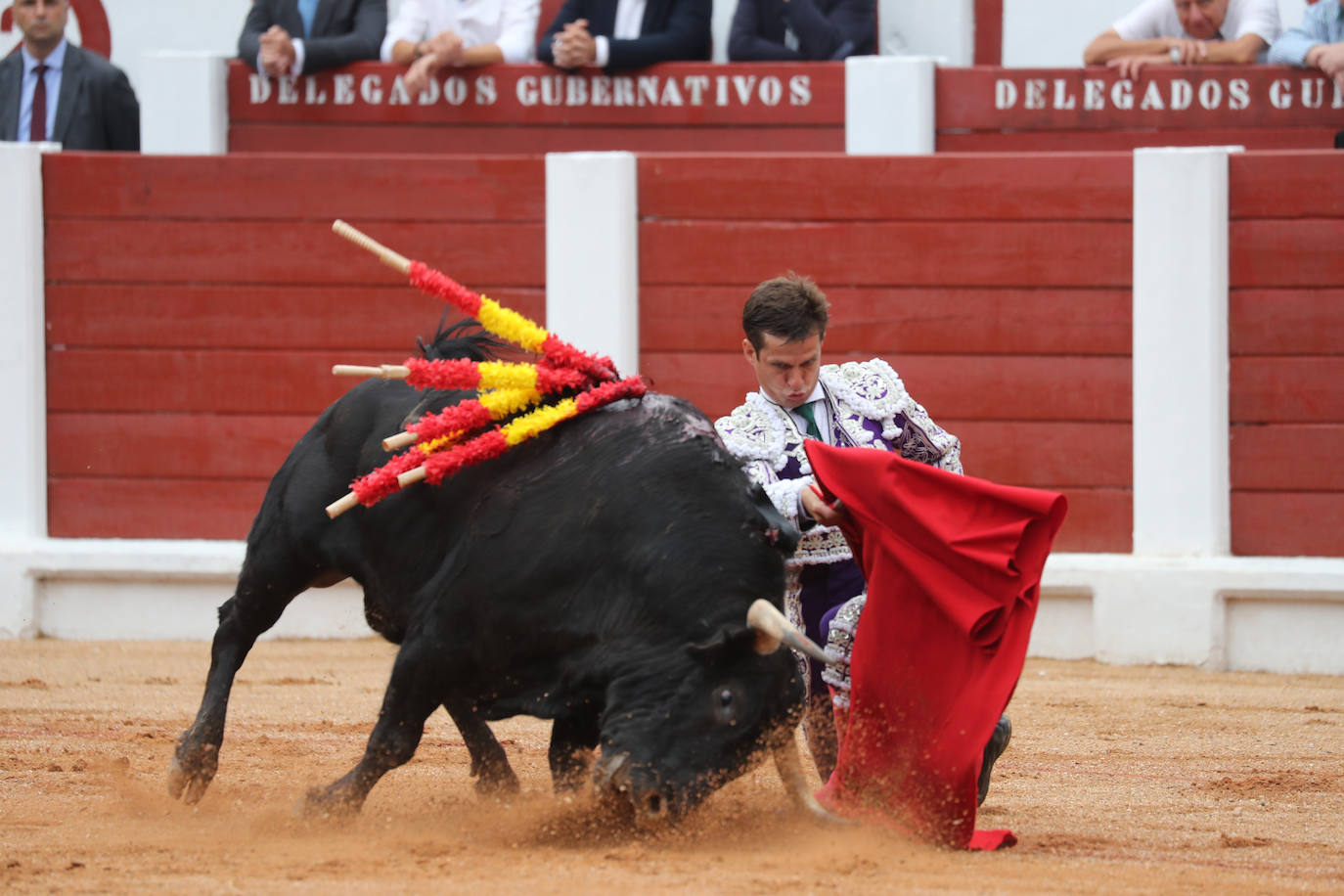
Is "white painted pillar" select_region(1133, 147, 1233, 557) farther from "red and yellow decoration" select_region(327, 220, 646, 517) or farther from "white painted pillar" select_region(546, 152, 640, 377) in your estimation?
"red and yellow decoration" select_region(327, 220, 646, 517)

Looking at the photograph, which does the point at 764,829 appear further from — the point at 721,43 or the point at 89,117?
the point at 721,43

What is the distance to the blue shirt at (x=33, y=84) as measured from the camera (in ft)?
22.3

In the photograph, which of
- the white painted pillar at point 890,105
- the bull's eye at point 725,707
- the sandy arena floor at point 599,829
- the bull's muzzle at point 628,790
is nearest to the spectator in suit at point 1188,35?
the white painted pillar at point 890,105

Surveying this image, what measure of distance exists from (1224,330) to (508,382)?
129 inches

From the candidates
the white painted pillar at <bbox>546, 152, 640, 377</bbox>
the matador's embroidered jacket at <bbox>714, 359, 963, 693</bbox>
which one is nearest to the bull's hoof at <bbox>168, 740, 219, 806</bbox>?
the matador's embroidered jacket at <bbox>714, 359, 963, 693</bbox>

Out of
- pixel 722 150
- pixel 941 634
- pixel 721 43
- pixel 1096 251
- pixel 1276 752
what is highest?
pixel 721 43

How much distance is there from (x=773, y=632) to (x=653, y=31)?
4301 mm

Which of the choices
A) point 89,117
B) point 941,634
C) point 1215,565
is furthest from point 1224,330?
point 89,117

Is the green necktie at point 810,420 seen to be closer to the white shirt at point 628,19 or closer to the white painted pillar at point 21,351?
the white shirt at point 628,19

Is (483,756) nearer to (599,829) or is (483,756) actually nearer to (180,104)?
(599,829)

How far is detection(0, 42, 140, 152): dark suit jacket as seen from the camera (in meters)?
6.72

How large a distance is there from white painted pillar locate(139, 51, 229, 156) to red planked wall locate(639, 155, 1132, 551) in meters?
1.92

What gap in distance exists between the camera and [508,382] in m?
3.25

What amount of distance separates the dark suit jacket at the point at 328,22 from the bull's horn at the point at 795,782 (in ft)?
14.9
